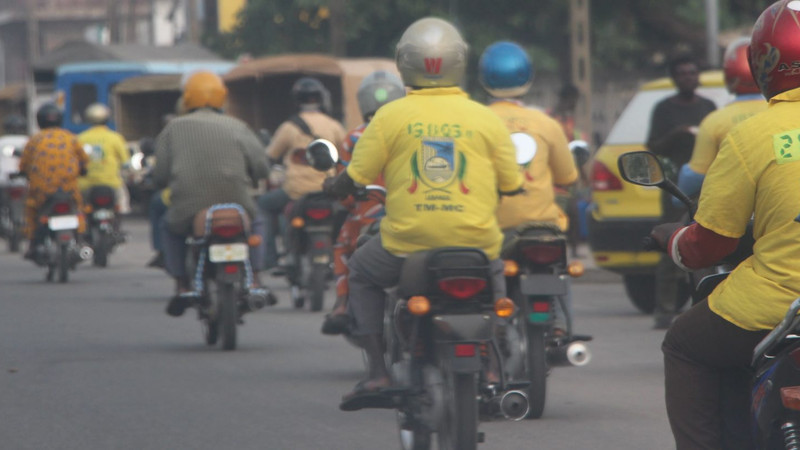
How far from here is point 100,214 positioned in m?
17.5

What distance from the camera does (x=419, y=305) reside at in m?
5.92

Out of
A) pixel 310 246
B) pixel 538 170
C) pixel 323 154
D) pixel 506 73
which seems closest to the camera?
pixel 323 154

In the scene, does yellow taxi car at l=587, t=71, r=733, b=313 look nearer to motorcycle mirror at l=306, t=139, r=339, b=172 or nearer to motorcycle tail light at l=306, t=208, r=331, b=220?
motorcycle tail light at l=306, t=208, r=331, b=220

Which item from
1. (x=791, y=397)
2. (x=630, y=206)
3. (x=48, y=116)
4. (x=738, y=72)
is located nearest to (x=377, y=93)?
(x=738, y=72)

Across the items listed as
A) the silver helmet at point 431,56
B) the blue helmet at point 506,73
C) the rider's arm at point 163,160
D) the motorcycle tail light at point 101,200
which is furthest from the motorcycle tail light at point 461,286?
the motorcycle tail light at point 101,200

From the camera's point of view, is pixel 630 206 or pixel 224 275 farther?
pixel 630 206

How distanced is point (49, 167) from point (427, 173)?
394 inches

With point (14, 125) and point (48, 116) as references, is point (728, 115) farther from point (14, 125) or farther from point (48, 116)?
point (14, 125)

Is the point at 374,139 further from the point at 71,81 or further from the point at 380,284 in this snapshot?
the point at 71,81

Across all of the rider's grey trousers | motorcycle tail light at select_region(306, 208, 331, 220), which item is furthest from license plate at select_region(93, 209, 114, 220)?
the rider's grey trousers

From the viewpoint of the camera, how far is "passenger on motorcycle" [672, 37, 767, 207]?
8.55m

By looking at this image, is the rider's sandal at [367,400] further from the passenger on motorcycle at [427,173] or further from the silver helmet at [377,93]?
the silver helmet at [377,93]

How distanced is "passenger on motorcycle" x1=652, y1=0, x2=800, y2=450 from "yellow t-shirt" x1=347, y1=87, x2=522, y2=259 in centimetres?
208

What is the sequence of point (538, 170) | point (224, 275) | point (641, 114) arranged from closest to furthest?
point (538, 170) → point (224, 275) → point (641, 114)
